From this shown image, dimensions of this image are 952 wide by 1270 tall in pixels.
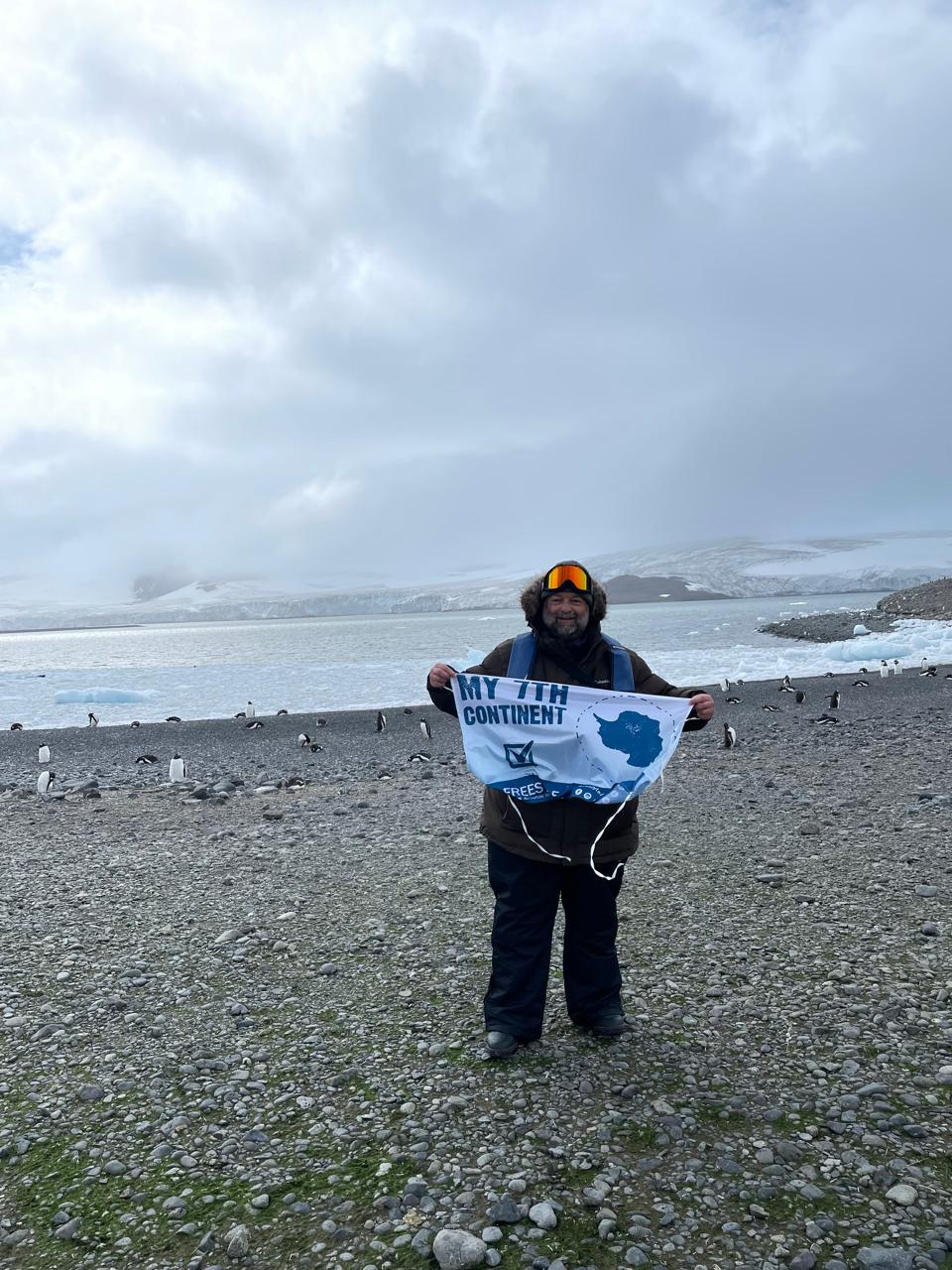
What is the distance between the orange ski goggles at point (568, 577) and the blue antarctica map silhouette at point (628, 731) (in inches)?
29.9

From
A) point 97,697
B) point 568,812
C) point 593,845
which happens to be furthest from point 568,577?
point 97,697

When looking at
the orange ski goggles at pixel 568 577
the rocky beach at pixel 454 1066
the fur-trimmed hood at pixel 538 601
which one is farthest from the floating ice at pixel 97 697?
the orange ski goggles at pixel 568 577

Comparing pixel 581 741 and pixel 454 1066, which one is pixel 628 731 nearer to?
pixel 581 741

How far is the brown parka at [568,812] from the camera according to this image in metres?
4.49

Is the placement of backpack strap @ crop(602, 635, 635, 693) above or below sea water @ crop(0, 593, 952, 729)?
above

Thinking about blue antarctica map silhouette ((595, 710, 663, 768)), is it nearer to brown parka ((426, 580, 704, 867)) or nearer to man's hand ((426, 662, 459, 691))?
brown parka ((426, 580, 704, 867))

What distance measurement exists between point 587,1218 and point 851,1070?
176 cm

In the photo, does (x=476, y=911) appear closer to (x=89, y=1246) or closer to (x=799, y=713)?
(x=89, y=1246)

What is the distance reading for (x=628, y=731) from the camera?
473 cm

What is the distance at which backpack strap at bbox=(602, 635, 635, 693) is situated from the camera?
4734 mm

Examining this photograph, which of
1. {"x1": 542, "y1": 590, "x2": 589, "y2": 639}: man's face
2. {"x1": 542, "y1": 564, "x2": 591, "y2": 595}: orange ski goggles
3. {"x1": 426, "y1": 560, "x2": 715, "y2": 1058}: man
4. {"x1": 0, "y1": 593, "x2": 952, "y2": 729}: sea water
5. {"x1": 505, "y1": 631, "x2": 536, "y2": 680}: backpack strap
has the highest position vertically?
{"x1": 542, "y1": 564, "x2": 591, "y2": 595}: orange ski goggles

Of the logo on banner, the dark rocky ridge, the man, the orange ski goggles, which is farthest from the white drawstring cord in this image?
the dark rocky ridge

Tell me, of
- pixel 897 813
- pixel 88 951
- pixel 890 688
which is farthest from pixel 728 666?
pixel 88 951

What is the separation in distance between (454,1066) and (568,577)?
2.74 m
